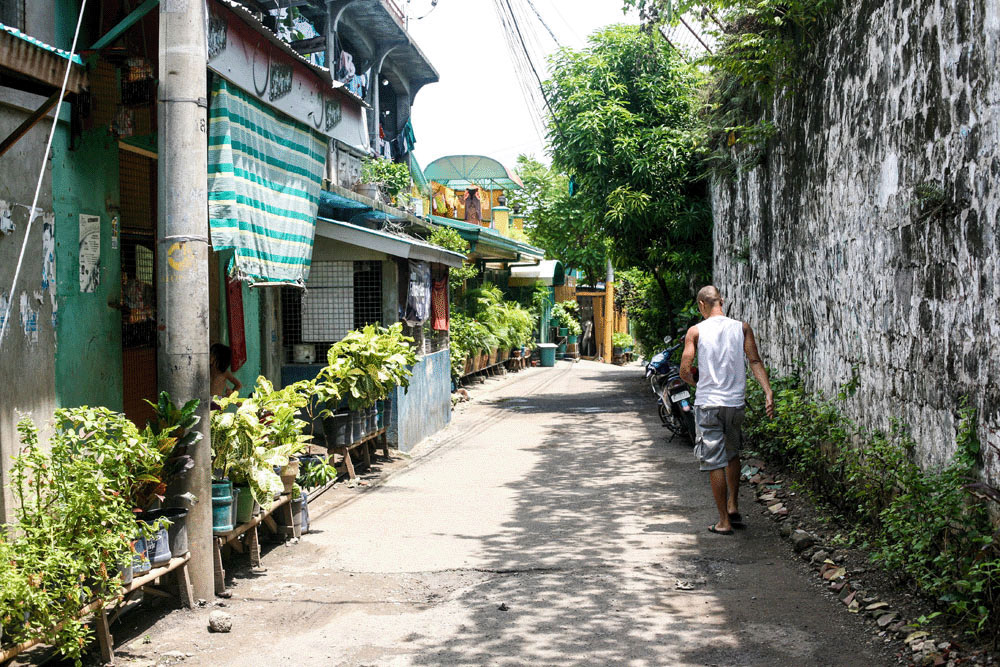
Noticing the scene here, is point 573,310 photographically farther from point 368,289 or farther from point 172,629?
point 172,629

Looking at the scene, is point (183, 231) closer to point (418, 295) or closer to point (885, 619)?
point (885, 619)

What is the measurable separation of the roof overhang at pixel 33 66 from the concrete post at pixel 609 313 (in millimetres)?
27093

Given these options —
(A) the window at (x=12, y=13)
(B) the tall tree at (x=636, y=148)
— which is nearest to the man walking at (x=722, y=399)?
(A) the window at (x=12, y=13)

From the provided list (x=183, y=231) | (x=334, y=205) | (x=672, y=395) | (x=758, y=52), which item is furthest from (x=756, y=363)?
(x=334, y=205)

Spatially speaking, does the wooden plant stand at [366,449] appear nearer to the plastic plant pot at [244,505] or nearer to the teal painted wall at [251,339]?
the teal painted wall at [251,339]

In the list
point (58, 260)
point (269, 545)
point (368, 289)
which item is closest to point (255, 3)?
point (368, 289)

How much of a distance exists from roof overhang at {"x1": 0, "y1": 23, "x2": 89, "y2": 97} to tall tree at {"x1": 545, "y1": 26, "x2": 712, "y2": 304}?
38.6 feet

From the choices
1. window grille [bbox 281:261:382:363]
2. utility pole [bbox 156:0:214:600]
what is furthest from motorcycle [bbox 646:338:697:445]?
utility pole [bbox 156:0:214:600]

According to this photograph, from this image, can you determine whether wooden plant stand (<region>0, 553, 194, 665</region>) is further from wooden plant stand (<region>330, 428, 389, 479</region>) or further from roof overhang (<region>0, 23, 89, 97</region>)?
wooden plant stand (<region>330, 428, 389, 479</region>)

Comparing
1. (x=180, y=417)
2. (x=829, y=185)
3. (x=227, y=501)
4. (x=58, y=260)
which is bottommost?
(x=227, y=501)

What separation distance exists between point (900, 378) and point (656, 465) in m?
4.87

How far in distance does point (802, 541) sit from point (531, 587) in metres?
2.13

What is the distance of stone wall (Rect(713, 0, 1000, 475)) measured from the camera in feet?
15.3

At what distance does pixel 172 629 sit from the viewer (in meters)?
5.02
